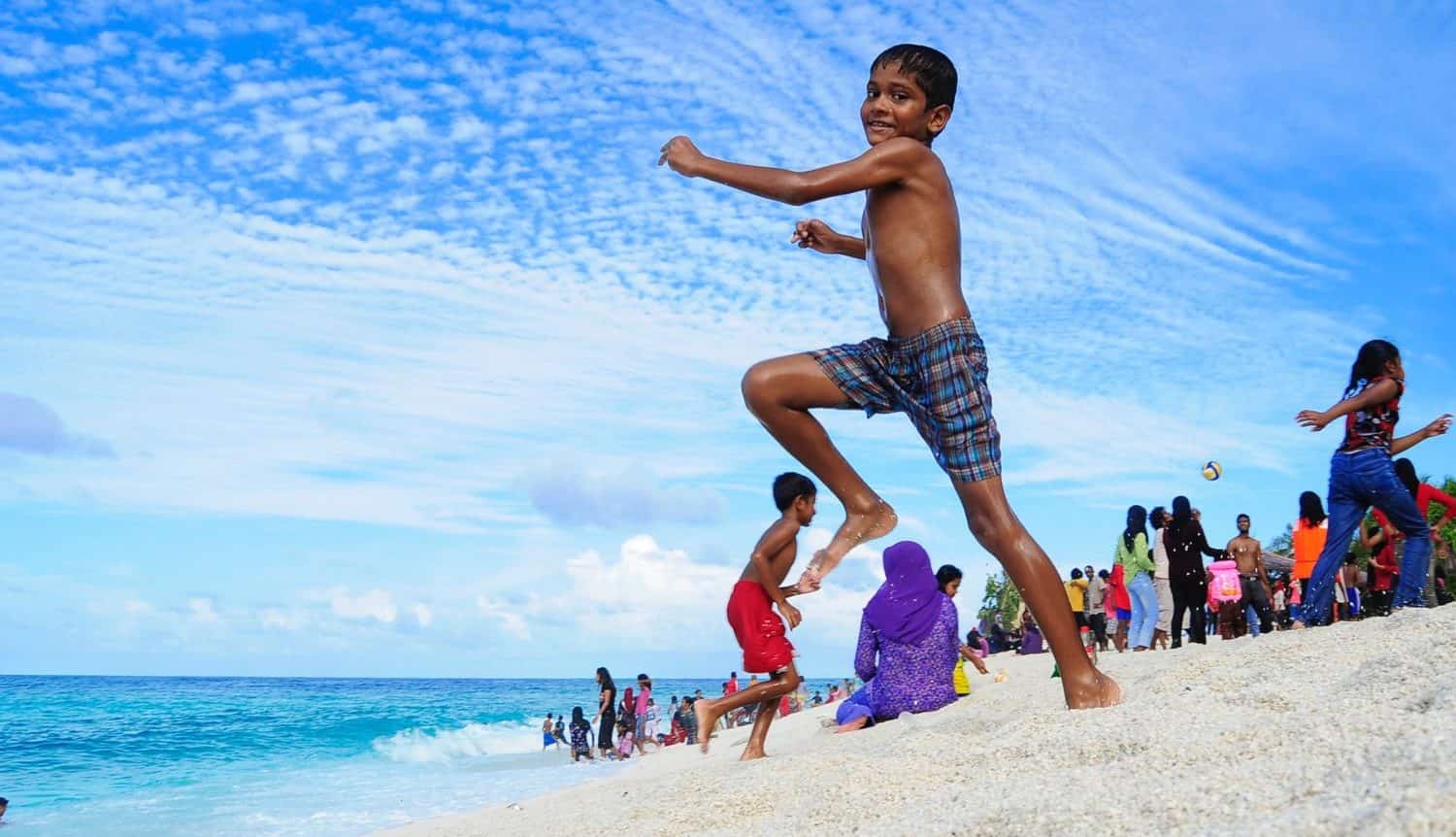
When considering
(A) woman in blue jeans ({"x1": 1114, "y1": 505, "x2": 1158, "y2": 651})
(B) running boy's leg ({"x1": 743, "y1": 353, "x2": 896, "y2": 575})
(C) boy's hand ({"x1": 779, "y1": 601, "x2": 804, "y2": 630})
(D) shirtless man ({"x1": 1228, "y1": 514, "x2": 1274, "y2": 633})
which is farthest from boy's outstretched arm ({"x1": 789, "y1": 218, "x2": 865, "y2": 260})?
(D) shirtless man ({"x1": 1228, "y1": 514, "x2": 1274, "y2": 633})

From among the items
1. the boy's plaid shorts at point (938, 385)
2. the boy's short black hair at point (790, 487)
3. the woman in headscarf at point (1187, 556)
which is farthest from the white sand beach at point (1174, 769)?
the woman in headscarf at point (1187, 556)

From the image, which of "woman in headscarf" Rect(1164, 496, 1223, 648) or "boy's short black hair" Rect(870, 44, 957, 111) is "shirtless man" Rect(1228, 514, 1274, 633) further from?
"boy's short black hair" Rect(870, 44, 957, 111)

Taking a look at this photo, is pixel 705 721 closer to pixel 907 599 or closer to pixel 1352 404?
pixel 907 599

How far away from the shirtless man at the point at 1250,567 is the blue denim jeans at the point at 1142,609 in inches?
38.1

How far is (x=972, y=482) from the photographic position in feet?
13.3

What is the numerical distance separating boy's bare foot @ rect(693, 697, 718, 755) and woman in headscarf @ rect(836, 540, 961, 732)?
1.85 meters

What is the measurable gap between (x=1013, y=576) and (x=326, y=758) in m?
23.1

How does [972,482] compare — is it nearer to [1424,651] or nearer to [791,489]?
[1424,651]

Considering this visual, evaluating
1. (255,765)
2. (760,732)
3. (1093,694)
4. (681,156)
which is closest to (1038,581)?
(1093,694)

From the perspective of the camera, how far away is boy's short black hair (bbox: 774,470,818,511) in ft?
20.6

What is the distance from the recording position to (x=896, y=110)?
419 centimetres

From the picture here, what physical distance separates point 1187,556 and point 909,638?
5344 millimetres

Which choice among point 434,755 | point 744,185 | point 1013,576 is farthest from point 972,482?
point 434,755

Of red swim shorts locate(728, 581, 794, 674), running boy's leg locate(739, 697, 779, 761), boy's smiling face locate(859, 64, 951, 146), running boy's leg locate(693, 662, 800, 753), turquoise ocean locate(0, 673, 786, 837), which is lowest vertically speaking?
turquoise ocean locate(0, 673, 786, 837)
